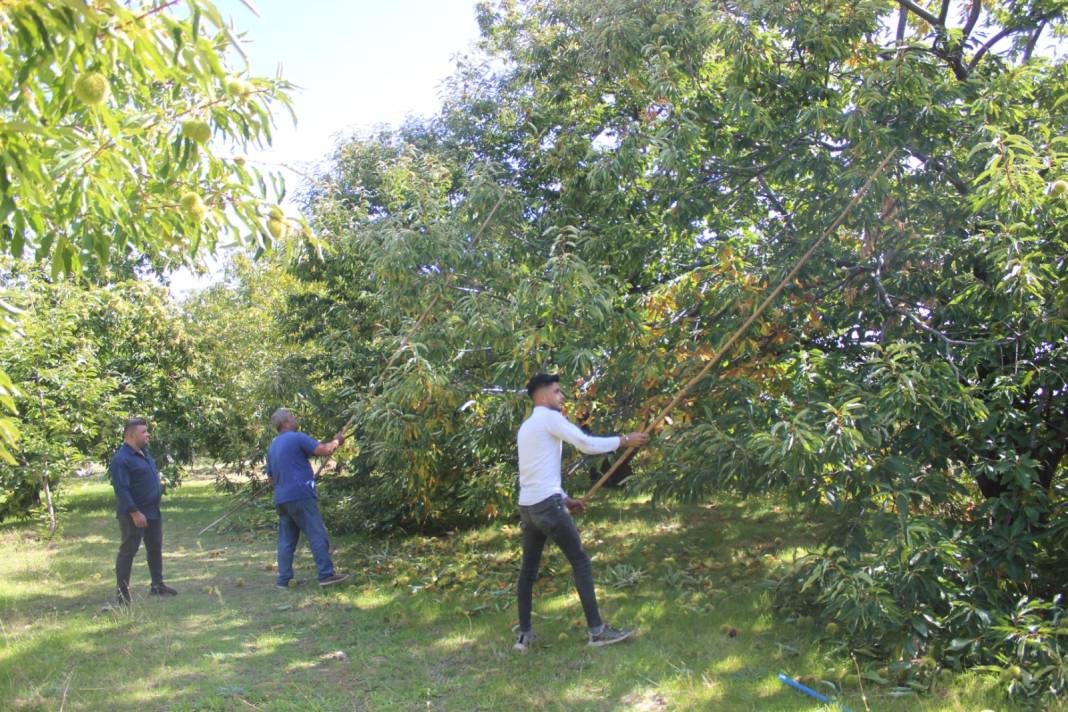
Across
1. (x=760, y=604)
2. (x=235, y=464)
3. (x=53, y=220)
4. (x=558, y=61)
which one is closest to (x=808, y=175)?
(x=760, y=604)

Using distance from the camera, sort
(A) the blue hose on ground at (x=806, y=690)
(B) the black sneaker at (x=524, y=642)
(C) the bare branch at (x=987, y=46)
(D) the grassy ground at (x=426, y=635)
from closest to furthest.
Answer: (A) the blue hose on ground at (x=806, y=690)
(D) the grassy ground at (x=426, y=635)
(B) the black sneaker at (x=524, y=642)
(C) the bare branch at (x=987, y=46)

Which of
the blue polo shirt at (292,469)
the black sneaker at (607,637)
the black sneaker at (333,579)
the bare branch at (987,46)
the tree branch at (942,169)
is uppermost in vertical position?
the bare branch at (987,46)

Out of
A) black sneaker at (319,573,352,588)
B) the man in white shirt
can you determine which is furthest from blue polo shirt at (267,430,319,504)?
the man in white shirt

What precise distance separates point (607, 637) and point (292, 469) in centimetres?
364

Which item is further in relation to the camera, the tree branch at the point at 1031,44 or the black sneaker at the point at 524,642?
the tree branch at the point at 1031,44

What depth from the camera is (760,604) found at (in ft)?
20.7

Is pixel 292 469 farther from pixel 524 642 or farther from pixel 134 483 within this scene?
pixel 524 642

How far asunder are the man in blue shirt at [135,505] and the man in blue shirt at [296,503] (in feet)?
3.32

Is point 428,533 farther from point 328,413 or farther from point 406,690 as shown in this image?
point 406,690

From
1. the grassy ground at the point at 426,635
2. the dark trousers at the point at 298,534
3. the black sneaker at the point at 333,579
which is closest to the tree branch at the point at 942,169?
the grassy ground at the point at 426,635

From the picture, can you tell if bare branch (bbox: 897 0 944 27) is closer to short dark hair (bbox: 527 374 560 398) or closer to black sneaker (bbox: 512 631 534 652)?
short dark hair (bbox: 527 374 560 398)

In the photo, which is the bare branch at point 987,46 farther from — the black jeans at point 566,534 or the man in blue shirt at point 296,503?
the man in blue shirt at point 296,503

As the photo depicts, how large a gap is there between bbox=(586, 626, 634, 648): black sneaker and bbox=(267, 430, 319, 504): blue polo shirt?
344cm

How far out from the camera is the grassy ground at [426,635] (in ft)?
15.8
